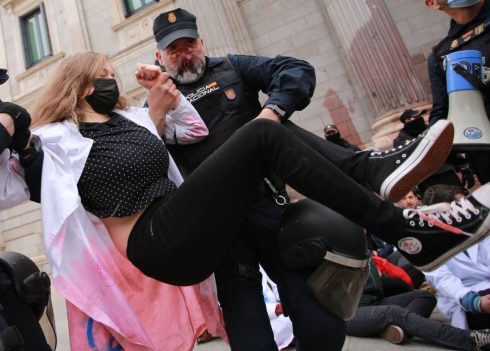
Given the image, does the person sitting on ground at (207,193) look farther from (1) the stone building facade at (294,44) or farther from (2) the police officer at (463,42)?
(1) the stone building facade at (294,44)

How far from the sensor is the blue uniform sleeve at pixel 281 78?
1929mm

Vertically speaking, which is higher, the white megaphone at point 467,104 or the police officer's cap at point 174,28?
the police officer's cap at point 174,28

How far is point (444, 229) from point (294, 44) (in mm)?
7217

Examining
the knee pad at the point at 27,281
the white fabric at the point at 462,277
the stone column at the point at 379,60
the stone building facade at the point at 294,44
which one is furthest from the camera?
the stone building facade at the point at 294,44

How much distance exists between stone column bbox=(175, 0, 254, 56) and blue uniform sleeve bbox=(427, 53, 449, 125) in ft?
19.3

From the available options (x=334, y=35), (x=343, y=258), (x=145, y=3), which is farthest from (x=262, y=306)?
(x=145, y=3)

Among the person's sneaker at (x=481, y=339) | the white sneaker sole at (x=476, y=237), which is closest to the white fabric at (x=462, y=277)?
the person's sneaker at (x=481, y=339)

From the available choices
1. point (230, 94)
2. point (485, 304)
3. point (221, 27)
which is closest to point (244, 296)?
point (230, 94)

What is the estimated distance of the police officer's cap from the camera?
6.90 ft

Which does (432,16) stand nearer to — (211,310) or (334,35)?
(334,35)

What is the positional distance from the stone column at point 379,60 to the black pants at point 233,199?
210 inches

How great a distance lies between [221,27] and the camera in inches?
322

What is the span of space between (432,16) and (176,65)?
21.3 ft

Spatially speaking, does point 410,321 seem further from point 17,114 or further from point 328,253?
point 17,114
